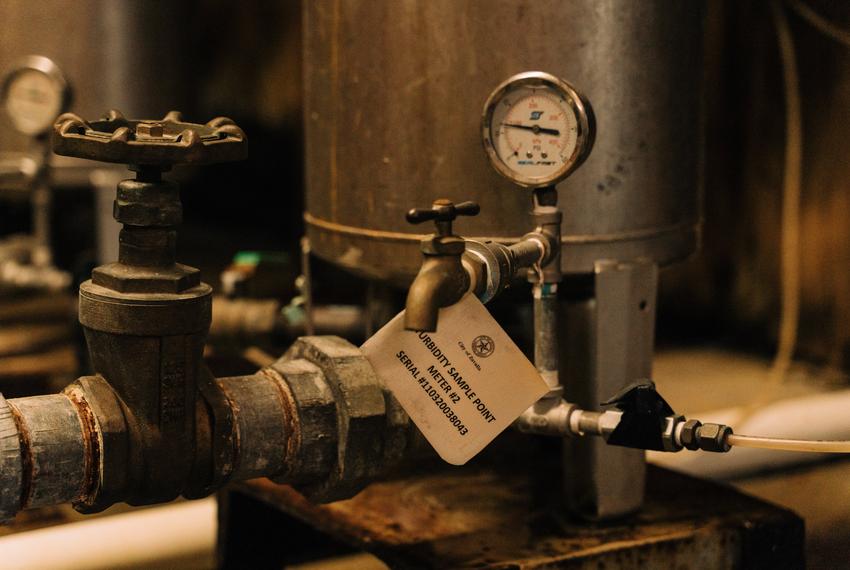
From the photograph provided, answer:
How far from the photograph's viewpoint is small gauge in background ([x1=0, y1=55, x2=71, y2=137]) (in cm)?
166

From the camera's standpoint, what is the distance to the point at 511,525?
1.08 metres

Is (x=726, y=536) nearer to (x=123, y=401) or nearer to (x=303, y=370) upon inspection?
(x=303, y=370)

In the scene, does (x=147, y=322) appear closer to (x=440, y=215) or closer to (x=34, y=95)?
(x=440, y=215)

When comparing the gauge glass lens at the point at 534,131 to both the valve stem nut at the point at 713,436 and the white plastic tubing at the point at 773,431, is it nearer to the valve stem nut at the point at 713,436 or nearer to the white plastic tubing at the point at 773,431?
the valve stem nut at the point at 713,436

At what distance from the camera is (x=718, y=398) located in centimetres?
200

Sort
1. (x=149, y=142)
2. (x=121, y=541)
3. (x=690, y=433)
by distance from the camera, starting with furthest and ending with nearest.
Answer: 1. (x=121, y=541)
2. (x=690, y=433)
3. (x=149, y=142)

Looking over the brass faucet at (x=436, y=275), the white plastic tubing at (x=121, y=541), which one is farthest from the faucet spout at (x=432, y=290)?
the white plastic tubing at (x=121, y=541)

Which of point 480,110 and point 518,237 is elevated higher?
point 480,110

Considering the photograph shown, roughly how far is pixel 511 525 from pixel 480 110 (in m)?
0.37

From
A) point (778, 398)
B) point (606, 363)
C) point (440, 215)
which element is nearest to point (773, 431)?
point (778, 398)

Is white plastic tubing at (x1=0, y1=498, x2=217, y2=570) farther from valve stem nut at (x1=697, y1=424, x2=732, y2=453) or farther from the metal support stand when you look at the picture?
valve stem nut at (x1=697, y1=424, x2=732, y2=453)

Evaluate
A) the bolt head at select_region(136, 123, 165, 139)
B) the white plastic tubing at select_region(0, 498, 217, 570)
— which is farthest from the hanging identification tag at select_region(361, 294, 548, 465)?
the white plastic tubing at select_region(0, 498, 217, 570)

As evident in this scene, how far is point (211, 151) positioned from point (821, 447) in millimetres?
487

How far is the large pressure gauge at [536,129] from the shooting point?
3.11 ft
